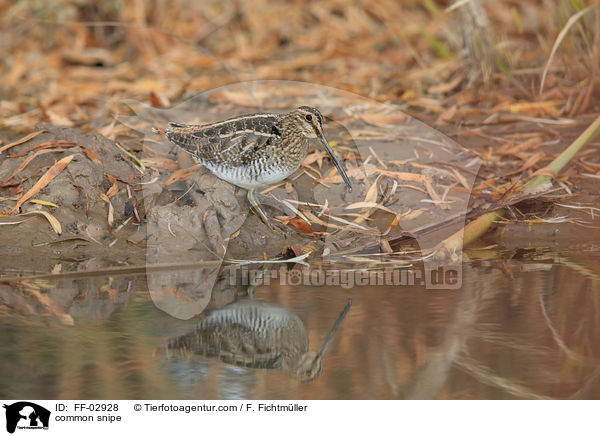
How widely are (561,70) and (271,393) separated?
577 centimetres

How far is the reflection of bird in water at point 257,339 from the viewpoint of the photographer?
3781mm

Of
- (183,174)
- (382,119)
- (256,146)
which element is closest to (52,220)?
(183,174)

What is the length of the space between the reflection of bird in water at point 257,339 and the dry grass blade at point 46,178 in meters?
2.00

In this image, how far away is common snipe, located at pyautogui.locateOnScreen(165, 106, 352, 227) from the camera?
541 cm

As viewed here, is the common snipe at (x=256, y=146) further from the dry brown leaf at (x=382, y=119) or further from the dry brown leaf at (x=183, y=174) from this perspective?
the dry brown leaf at (x=382, y=119)

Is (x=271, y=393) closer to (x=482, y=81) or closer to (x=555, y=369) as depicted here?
(x=555, y=369)

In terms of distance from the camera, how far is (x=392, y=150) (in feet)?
22.0

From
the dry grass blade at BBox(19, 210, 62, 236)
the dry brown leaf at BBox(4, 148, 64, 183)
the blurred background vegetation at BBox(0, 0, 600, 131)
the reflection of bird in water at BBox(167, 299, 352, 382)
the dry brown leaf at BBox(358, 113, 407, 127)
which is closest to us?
the reflection of bird in water at BBox(167, 299, 352, 382)

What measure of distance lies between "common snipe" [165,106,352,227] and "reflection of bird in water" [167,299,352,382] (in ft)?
4.05
